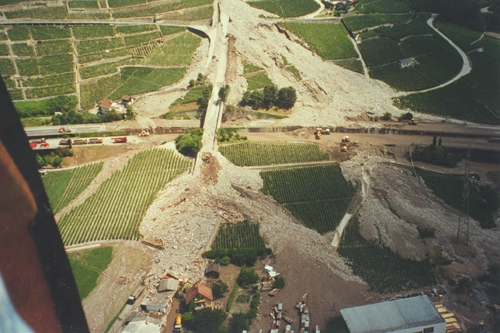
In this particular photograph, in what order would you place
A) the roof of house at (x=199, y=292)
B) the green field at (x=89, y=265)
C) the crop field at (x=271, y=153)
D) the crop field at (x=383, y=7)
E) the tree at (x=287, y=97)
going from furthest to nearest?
1. the crop field at (x=383, y=7)
2. the tree at (x=287, y=97)
3. the crop field at (x=271, y=153)
4. the green field at (x=89, y=265)
5. the roof of house at (x=199, y=292)

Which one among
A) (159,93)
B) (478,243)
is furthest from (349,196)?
(159,93)

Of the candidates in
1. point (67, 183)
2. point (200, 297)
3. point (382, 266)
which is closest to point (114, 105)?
point (67, 183)

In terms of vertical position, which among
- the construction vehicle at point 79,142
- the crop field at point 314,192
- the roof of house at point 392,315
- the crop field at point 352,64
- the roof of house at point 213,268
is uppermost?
the crop field at point 352,64

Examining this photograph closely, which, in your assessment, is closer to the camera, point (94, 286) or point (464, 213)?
point (94, 286)

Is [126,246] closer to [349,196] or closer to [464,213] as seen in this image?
[349,196]

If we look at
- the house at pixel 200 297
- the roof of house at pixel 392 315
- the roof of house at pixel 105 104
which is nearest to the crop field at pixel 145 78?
the roof of house at pixel 105 104

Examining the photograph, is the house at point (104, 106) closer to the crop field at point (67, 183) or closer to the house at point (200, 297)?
the crop field at point (67, 183)

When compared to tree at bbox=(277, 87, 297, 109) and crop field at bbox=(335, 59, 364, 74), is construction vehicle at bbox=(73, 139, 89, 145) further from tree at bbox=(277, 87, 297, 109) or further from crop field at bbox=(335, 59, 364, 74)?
crop field at bbox=(335, 59, 364, 74)

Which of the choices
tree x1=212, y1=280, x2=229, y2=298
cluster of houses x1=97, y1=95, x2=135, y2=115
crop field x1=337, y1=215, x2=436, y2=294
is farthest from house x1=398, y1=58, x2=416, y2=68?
tree x1=212, y1=280, x2=229, y2=298
